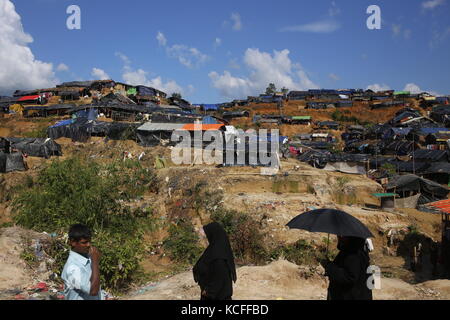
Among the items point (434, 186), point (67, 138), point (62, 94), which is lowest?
point (434, 186)

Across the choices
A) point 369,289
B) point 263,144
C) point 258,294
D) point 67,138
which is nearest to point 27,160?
point 67,138

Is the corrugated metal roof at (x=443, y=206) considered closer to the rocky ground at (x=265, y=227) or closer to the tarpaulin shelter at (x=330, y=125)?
the rocky ground at (x=265, y=227)

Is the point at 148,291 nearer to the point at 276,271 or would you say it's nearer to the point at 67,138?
the point at 276,271

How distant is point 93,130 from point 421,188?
744 inches

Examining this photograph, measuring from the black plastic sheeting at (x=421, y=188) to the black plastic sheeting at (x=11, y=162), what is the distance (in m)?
17.7

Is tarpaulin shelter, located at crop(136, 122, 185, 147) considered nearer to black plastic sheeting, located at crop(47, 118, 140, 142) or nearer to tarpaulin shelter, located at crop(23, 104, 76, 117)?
black plastic sheeting, located at crop(47, 118, 140, 142)

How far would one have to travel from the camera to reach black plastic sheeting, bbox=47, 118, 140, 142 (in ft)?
72.0

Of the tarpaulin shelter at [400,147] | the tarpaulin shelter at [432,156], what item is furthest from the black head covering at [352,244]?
the tarpaulin shelter at [400,147]

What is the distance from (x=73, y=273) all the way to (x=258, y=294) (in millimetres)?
3939

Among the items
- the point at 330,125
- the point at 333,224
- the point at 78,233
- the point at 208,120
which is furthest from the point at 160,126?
the point at 330,125

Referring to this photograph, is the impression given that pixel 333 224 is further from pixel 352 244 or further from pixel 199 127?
pixel 199 127

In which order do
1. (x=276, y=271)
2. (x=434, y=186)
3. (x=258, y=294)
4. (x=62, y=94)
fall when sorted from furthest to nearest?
(x=62, y=94)
(x=434, y=186)
(x=276, y=271)
(x=258, y=294)

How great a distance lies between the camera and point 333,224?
3775 mm
